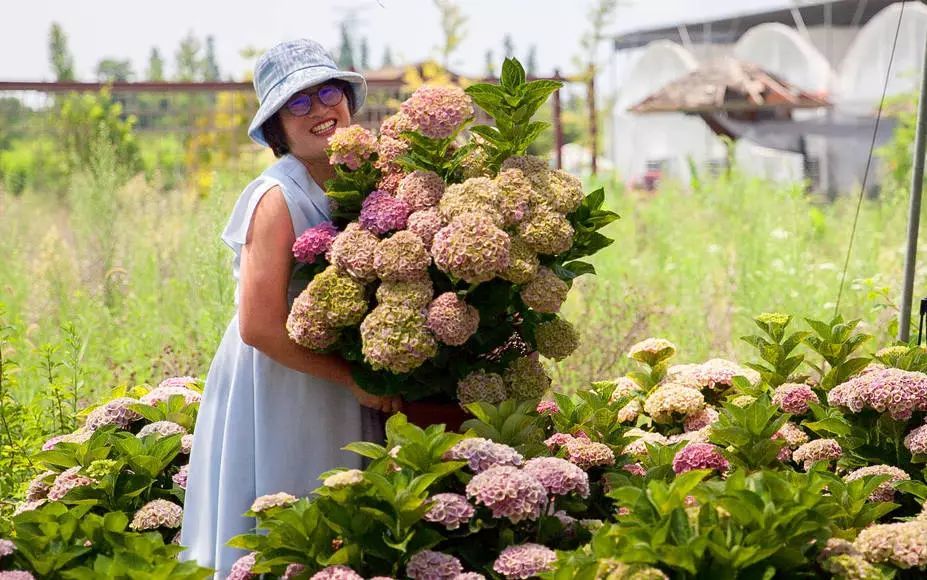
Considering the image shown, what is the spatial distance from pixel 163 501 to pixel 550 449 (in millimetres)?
887

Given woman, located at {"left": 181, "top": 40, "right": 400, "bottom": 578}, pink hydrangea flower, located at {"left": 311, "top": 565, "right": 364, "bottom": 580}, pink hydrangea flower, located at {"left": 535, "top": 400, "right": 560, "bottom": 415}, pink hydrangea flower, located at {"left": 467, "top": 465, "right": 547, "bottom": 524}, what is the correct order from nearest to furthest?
pink hydrangea flower, located at {"left": 311, "top": 565, "right": 364, "bottom": 580}
pink hydrangea flower, located at {"left": 467, "top": 465, "right": 547, "bottom": 524}
woman, located at {"left": 181, "top": 40, "right": 400, "bottom": 578}
pink hydrangea flower, located at {"left": 535, "top": 400, "right": 560, "bottom": 415}

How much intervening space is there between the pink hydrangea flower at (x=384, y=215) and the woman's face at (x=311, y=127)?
0.25 m

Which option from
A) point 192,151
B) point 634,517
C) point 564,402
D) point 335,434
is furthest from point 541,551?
point 192,151

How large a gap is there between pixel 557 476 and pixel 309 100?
96cm

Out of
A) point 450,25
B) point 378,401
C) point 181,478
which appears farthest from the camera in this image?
point 450,25

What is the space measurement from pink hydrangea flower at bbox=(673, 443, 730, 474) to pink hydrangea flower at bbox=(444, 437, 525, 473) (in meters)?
0.44

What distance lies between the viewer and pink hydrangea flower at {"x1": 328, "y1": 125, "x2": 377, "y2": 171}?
7.47 feet

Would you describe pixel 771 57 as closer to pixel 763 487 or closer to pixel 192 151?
pixel 192 151

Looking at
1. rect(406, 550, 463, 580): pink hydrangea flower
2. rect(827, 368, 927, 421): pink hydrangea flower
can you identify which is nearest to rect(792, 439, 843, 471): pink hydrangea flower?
rect(827, 368, 927, 421): pink hydrangea flower

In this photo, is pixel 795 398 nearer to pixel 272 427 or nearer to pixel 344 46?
pixel 272 427

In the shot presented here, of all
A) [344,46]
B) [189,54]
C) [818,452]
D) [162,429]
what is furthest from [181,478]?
[344,46]

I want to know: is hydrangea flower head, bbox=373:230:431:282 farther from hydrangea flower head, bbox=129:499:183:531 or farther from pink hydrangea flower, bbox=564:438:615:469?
hydrangea flower head, bbox=129:499:183:531

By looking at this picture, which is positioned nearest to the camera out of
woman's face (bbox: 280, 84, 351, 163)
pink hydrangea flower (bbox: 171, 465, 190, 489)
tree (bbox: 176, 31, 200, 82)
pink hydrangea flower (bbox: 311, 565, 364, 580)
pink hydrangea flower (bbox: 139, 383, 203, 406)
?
pink hydrangea flower (bbox: 311, 565, 364, 580)

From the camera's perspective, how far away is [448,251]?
2100 mm
